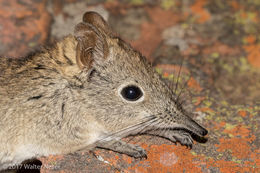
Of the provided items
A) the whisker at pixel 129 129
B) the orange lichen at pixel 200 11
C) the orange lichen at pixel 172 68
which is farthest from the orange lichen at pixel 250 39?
the whisker at pixel 129 129

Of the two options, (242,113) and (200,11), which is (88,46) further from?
(200,11)

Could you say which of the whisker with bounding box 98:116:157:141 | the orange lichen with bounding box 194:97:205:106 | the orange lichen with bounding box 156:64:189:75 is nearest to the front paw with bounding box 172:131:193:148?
the whisker with bounding box 98:116:157:141

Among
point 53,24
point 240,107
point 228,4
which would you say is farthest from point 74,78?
point 228,4

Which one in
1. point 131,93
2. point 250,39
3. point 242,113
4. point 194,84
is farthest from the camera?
point 250,39

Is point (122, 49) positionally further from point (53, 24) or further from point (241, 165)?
point (53, 24)

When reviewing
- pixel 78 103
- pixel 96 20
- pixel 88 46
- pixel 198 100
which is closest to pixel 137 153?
pixel 78 103

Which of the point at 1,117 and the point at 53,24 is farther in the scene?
the point at 53,24
